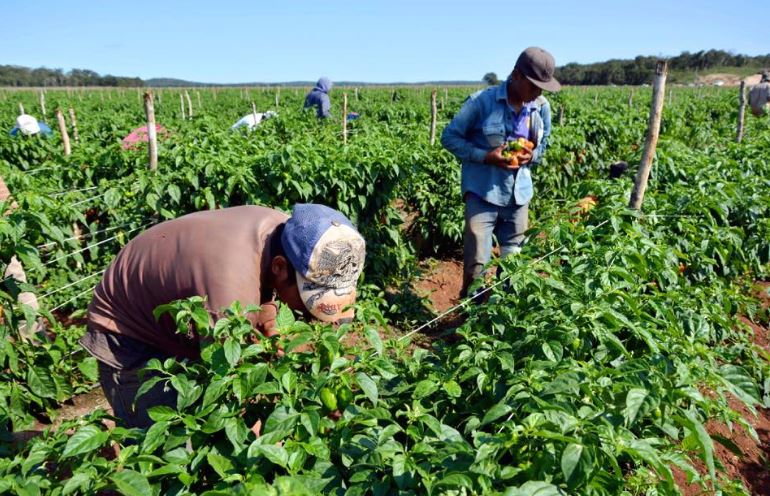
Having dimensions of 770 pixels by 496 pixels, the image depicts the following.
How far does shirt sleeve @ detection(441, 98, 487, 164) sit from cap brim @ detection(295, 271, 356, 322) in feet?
8.89

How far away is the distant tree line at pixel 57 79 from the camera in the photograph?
8375 cm

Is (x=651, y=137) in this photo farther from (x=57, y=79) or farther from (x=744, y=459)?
(x=57, y=79)

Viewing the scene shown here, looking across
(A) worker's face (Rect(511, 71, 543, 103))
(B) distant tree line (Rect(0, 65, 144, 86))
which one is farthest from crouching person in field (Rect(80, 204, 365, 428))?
(B) distant tree line (Rect(0, 65, 144, 86))

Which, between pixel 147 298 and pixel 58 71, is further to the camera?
pixel 58 71

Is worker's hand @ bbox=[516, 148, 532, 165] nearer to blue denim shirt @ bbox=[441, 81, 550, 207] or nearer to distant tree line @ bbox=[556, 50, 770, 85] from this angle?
blue denim shirt @ bbox=[441, 81, 550, 207]

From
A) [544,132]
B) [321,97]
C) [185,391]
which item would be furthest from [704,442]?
[321,97]

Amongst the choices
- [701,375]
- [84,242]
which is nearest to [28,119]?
[84,242]

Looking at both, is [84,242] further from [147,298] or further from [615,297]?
[615,297]

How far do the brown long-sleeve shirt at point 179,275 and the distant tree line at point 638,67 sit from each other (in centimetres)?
6272

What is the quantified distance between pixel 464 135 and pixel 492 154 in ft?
1.10

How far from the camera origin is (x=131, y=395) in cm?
230

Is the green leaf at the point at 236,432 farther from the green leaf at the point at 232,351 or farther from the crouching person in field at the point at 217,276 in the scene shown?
the crouching person in field at the point at 217,276

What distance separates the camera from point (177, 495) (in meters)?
1.45

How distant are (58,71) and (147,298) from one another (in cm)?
10955
